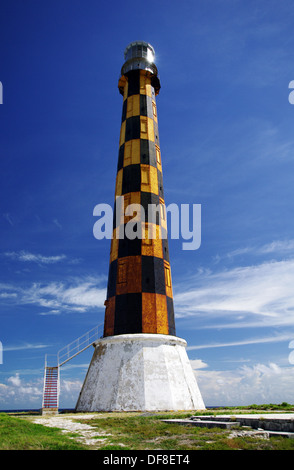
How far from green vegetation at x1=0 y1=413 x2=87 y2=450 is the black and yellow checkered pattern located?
33.8 feet

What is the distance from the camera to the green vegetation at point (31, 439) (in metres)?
7.46

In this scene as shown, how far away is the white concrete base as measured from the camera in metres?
18.0

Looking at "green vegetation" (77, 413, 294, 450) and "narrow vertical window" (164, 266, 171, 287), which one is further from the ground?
"narrow vertical window" (164, 266, 171, 287)

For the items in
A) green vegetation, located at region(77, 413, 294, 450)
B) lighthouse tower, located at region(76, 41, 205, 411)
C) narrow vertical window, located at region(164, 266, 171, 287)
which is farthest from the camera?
narrow vertical window, located at region(164, 266, 171, 287)

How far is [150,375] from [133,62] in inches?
1010

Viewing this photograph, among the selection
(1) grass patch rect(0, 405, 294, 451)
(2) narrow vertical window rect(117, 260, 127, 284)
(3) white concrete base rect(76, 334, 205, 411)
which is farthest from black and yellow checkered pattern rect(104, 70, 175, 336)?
(1) grass patch rect(0, 405, 294, 451)

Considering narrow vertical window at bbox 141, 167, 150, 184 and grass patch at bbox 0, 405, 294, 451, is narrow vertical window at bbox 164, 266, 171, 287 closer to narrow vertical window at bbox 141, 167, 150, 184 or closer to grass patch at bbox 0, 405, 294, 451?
narrow vertical window at bbox 141, 167, 150, 184

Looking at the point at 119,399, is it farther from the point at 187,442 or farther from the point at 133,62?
the point at 133,62

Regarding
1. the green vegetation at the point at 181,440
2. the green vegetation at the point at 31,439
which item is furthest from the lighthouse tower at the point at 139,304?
the green vegetation at the point at 31,439

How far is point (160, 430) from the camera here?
33.3 ft

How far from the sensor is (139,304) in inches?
819

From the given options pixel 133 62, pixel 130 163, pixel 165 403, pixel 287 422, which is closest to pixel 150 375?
pixel 165 403

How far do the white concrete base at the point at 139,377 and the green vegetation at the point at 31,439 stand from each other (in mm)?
8134

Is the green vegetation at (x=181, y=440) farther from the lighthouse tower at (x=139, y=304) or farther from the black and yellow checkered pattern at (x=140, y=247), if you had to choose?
the black and yellow checkered pattern at (x=140, y=247)
